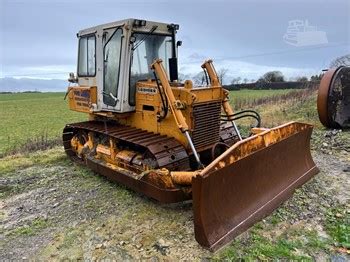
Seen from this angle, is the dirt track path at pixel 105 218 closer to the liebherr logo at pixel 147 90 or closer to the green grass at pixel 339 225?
the green grass at pixel 339 225

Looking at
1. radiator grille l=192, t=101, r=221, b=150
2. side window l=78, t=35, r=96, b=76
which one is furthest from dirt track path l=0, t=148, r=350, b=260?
side window l=78, t=35, r=96, b=76

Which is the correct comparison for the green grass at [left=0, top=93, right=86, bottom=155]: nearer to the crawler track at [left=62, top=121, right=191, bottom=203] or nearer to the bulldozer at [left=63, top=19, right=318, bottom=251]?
the bulldozer at [left=63, top=19, right=318, bottom=251]

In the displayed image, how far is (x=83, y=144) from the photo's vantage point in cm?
732

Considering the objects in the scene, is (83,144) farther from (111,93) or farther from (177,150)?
(177,150)

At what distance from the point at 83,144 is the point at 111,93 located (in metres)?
1.68

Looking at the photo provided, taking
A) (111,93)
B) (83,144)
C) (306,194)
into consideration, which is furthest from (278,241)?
(83,144)

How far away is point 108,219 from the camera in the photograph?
4.67 metres

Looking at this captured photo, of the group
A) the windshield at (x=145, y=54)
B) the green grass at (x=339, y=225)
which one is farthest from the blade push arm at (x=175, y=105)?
the green grass at (x=339, y=225)

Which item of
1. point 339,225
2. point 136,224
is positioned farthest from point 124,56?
point 339,225

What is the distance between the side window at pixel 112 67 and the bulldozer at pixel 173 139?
0.02 m

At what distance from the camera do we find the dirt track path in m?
3.96

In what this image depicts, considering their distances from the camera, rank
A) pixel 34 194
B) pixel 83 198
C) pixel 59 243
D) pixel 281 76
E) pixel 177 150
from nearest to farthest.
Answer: pixel 59 243 < pixel 177 150 < pixel 83 198 < pixel 34 194 < pixel 281 76

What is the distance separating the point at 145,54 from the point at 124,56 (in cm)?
44

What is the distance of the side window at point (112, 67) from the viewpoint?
594cm
